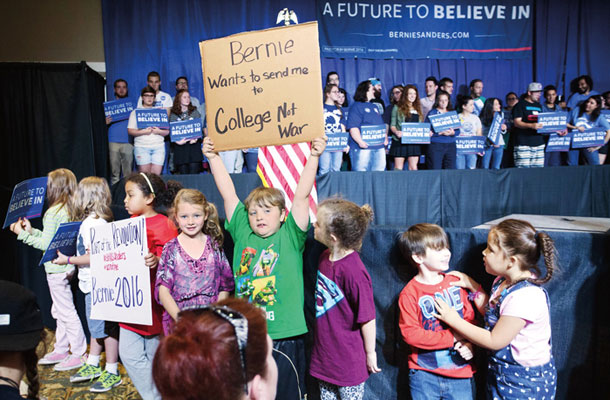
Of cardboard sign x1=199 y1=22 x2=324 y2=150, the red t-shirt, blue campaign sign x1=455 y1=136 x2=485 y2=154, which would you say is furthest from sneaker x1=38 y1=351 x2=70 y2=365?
blue campaign sign x1=455 y1=136 x2=485 y2=154

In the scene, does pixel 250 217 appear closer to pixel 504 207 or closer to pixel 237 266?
pixel 237 266

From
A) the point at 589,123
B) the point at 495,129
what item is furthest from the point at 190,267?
the point at 589,123

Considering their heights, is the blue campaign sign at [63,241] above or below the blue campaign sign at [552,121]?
below

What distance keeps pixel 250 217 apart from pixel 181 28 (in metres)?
8.94

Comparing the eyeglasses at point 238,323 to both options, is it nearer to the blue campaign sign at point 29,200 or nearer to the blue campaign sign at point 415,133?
the blue campaign sign at point 29,200

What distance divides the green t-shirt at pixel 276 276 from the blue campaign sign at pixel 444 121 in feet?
21.9

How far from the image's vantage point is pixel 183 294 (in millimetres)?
2428

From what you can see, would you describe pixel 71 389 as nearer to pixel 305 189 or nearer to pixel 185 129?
pixel 305 189

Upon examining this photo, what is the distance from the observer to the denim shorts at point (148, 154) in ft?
25.8

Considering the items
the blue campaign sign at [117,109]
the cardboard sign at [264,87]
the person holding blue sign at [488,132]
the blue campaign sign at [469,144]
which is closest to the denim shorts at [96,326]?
the cardboard sign at [264,87]

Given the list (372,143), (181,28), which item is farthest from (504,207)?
(181,28)

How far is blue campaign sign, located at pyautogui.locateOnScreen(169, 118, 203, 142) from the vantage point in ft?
25.9

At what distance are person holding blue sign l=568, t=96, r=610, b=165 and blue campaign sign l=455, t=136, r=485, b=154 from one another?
1.94 metres

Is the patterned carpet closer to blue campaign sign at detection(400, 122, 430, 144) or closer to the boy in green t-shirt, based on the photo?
the boy in green t-shirt
